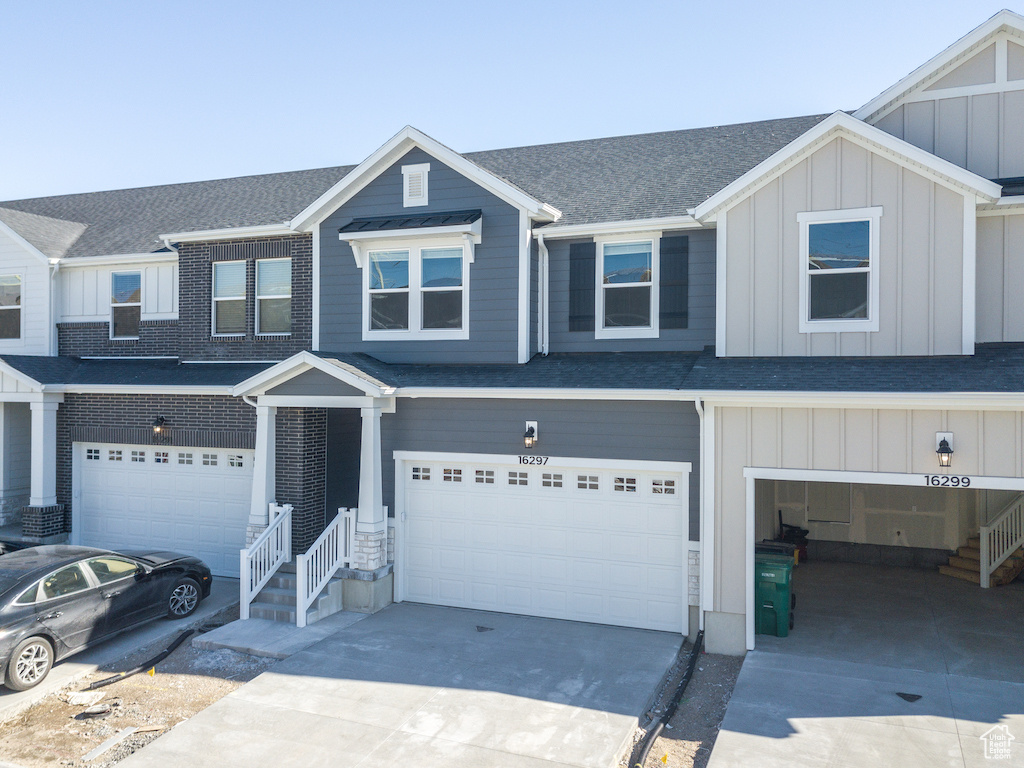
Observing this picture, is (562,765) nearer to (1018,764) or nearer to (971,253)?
(1018,764)

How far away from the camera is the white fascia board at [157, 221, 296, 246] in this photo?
46.2 ft

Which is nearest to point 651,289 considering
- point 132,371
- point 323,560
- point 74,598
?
point 323,560

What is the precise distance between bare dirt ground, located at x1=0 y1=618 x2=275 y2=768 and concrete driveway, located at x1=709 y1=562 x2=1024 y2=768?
5.65 meters

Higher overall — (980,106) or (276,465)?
(980,106)

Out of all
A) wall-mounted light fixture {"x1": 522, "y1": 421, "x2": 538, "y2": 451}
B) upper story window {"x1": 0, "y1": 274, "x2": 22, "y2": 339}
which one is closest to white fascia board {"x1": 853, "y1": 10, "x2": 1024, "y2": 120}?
wall-mounted light fixture {"x1": 522, "y1": 421, "x2": 538, "y2": 451}

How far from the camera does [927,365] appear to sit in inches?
386

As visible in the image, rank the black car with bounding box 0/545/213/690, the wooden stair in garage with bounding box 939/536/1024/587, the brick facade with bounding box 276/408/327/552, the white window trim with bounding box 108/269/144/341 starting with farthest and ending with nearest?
the white window trim with bounding box 108/269/144/341 < the wooden stair in garage with bounding box 939/536/1024/587 < the brick facade with bounding box 276/408/327/552 < the black car with bounding box 0/545/213/690

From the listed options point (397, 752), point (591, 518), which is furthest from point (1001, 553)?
point (397, 752)

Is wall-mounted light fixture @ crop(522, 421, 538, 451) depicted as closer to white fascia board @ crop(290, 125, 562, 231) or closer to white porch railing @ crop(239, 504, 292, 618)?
white fascia board @ crop(290, 125, 562, 231)

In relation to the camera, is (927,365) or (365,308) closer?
(927,365)

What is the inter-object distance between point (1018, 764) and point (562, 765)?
4.19 meters

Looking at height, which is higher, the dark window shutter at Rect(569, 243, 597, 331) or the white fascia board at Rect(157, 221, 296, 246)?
the white fascia board at Rect(157, 221, 296, 246)

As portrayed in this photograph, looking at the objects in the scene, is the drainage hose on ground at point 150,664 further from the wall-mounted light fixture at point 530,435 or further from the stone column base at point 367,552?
the wall-mounted light fixture at point 530,435

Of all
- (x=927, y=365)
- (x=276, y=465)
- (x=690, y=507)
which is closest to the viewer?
(x=927, y=365)
